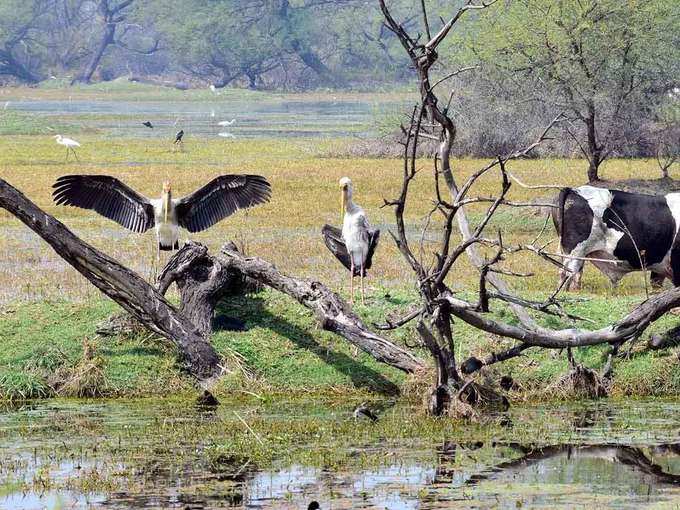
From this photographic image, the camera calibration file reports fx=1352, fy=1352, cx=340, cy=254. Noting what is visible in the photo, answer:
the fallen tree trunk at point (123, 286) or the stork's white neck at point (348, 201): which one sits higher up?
the stork's white neck at point (348, 201)

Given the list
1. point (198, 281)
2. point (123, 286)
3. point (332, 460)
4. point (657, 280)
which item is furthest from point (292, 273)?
point (332, 460)

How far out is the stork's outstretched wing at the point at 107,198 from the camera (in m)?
12.7

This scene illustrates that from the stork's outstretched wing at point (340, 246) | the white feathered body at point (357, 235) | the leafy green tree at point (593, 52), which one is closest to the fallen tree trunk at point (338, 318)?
the white feathered body at point (357, 235)

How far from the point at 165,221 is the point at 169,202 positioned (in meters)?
0.20

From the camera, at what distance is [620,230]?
552 inches

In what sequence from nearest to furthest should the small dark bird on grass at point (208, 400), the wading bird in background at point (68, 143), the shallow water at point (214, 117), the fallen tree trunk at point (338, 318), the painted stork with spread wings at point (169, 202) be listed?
the small dark bird on grass at point (208, 400)
the fallen tree trunk at point (338, 318)
the painted stork with spread wings at point (169, 202)
the wading bird in background at point (68, 143)
the shallow water at point (214, 117)

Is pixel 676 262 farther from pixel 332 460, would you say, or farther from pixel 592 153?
pixel 592 153

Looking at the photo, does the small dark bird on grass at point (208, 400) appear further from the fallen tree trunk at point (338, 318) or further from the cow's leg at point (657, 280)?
the cow's leg at point (657, 280)

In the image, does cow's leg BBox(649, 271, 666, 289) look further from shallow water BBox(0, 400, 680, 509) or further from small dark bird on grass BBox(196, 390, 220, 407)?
small dark bird on grass BBox(196, 390, 220, 407)

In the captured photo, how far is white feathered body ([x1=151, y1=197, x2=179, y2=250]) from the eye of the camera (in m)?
13.2

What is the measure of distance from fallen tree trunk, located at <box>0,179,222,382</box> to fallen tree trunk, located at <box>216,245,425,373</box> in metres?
0.86

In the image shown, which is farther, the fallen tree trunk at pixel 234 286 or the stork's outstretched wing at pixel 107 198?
the stork's outstretched wing at pixel 107 198

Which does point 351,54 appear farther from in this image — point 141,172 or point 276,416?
point 276,416

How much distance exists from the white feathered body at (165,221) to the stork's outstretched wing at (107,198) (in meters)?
0.06
